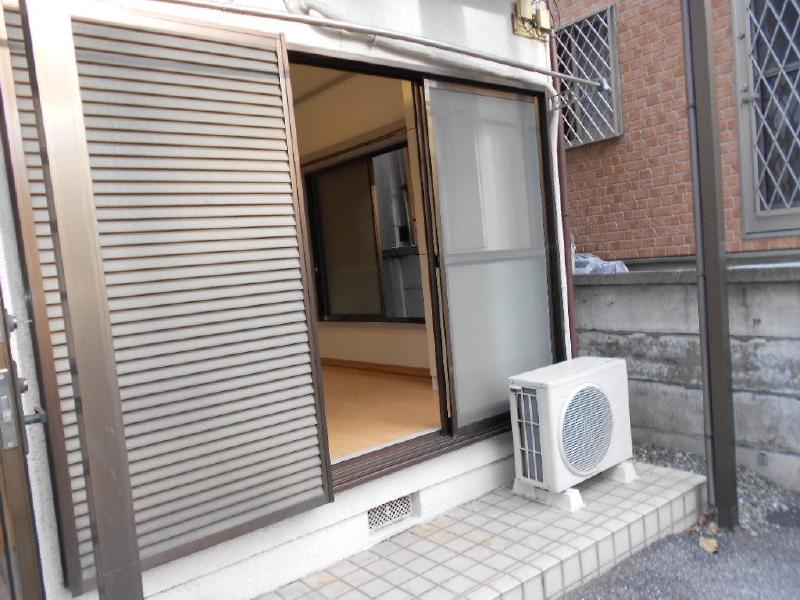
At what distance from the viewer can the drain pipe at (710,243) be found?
2992 mm

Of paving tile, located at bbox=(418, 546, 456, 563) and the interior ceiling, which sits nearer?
paving tile, located at bbox=(418, 546, 456, 563)

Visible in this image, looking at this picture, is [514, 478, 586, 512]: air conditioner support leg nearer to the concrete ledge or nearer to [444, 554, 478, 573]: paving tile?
[444, 554, 478, 573]: paving tile

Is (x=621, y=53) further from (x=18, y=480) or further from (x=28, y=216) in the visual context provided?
(x=18, y=480)

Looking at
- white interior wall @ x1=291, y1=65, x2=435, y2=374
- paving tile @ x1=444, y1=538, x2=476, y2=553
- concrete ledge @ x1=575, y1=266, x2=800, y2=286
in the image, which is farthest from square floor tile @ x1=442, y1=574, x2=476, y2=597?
concrete ledge @ x1=575, y1=266, x2=800, y2=286

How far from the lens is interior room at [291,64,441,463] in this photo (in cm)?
496

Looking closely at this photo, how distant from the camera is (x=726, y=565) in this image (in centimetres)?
290

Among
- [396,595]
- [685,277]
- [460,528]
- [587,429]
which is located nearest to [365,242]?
[685,277]

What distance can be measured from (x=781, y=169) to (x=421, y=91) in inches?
123

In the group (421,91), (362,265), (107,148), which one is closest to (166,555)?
(107,148)

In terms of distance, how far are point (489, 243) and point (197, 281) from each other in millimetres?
1883

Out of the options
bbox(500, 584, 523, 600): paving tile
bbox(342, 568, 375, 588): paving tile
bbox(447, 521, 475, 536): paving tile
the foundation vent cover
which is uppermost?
the foundation vent cover

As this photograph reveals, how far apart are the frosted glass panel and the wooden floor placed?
1.69 feet

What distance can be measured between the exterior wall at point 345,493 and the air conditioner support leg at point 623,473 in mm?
633

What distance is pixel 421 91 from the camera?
10.6 feet
